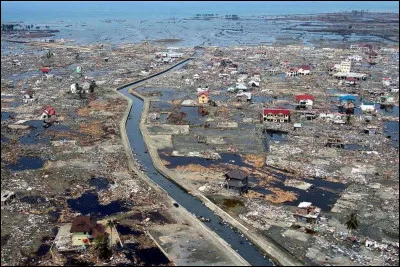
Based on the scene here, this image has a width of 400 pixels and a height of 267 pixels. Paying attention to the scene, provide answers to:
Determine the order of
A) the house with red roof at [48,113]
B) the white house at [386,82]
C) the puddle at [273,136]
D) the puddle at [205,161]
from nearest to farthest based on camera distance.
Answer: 1. the puddle at [205,161]
2. the puddle at [273,136]
3. the house with red roof at [48,113]
4. the white house at [386,82]

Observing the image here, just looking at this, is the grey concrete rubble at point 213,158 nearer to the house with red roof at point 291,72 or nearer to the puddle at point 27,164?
the puddle at point 27,164

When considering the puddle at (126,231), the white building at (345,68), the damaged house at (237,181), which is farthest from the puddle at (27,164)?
the white building at (345,68)

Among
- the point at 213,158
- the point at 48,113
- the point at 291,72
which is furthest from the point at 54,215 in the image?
the point at 291,72

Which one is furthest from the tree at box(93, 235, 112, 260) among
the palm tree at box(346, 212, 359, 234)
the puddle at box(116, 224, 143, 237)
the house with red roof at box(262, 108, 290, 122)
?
the house with red roof at box(262, 108, 290, 122)

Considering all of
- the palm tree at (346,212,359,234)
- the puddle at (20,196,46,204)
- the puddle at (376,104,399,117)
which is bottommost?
the puddle at (20,196,46,204)

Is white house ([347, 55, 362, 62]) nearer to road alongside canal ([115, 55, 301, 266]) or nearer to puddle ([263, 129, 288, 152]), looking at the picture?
puddle ([263, 129, 288, 152])

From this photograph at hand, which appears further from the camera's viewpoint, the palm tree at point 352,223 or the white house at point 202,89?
the white house at point 202,89
